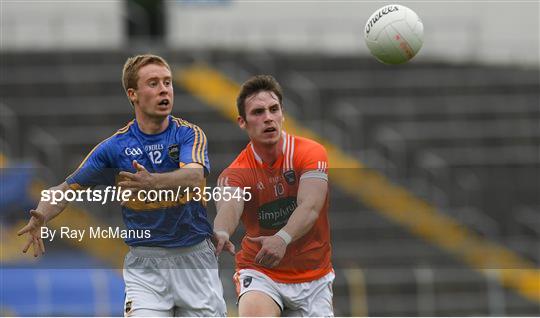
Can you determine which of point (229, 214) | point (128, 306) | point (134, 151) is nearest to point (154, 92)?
point (134, 151)

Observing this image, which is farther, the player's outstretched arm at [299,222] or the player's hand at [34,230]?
the player's outstretched arm at [299,222]

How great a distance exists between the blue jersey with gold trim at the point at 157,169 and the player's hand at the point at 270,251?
0.39m

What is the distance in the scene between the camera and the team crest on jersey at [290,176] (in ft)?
25.6

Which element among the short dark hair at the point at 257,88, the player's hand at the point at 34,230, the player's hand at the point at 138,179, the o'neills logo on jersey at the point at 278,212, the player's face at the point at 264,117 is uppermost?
the short dark hair at the point at 257,88

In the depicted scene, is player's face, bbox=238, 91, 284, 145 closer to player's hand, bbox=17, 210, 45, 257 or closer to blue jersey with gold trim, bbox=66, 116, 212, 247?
blue jersey with gold trim, bbox=66, 116, 212, 247

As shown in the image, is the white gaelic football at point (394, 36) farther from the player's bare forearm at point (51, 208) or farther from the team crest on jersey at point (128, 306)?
the team crest on jersey at point (128, 306)

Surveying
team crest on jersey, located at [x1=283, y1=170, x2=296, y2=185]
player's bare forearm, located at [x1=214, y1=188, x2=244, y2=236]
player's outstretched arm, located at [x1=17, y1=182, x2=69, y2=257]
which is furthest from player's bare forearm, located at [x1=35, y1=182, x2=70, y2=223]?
team crest on jersey, located at [x1=283, y1=170, x2=296, y2=185]

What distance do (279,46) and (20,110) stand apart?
4.91m

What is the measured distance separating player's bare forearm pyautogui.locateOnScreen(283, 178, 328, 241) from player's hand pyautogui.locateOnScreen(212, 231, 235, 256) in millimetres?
358

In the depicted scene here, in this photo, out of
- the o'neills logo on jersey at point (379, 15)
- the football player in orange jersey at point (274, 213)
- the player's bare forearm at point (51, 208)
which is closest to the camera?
the player's bare forearm at point (51, 208)

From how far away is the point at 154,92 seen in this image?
7500mm

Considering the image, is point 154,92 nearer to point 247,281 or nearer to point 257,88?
point 257,88

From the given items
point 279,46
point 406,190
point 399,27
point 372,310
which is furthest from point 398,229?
point 399,27

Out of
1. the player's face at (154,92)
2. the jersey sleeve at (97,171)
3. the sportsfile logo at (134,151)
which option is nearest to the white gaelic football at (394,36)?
the player's face at (154,92)
